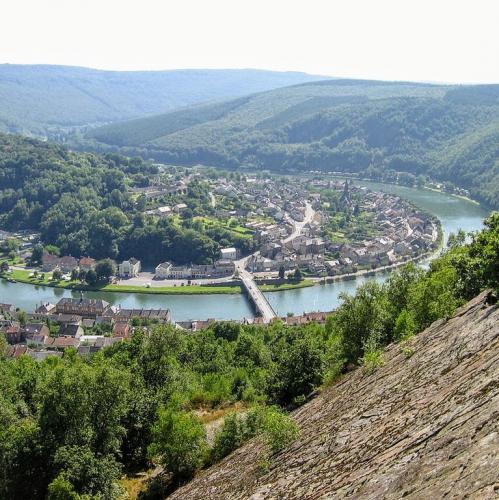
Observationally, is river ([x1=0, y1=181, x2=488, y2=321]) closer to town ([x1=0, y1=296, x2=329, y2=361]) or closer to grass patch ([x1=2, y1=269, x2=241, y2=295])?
grass patch ([x1=2, y1=269, x2=241, y2=295])

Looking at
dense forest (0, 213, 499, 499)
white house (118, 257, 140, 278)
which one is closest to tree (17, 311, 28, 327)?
white house (118, 257, 140, 278)

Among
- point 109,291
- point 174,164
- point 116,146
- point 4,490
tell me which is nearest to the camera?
point 4,490

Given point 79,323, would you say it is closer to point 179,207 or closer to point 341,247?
point 341,247

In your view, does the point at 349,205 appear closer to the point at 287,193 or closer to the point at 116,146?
the point at 287,193

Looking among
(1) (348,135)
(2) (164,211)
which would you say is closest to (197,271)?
(2) (164,211)

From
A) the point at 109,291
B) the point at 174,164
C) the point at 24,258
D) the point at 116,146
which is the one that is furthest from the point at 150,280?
the point at 116,146

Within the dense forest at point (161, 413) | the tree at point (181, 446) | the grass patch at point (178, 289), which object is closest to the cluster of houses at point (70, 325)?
the grass patch at point (178, 289)
